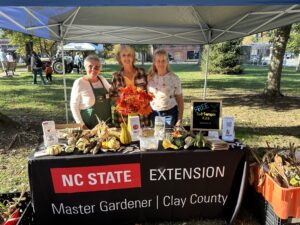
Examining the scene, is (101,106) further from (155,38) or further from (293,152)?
(155,38)

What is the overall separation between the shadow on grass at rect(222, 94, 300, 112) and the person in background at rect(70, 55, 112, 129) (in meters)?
6.23

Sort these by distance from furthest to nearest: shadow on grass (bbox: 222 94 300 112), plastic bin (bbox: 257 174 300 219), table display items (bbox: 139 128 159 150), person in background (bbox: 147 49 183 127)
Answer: shadow on grass (bbox: 222 94 300 112), person in background (bbox: 147 49 183 127), table display items (bbox: 139 128 159 150), plastic bin (bbox: 257 174 300 219)

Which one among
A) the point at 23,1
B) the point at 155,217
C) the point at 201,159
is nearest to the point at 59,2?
the point at 23,1

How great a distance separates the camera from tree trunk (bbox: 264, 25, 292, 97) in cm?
867

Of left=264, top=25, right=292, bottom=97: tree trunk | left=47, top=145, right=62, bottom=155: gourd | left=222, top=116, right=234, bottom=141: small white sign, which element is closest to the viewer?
left=47, top=145, right=62, bottom=155: gourd

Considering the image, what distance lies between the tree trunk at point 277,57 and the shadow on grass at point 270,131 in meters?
2.97

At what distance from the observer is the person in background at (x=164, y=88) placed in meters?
3.49

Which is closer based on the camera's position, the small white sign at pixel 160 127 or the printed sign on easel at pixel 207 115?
the small white sign at pixel 160 127

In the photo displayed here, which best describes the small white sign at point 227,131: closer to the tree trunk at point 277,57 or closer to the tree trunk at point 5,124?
the tree trunk at point 5,124

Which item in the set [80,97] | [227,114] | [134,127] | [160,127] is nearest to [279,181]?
[160,127]

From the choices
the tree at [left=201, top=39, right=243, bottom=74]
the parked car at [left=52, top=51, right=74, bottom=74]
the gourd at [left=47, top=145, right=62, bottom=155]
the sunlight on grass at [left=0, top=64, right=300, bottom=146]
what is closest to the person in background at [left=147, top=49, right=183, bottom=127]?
the gourd at [left=47, top=145, right=62, bottom=155]

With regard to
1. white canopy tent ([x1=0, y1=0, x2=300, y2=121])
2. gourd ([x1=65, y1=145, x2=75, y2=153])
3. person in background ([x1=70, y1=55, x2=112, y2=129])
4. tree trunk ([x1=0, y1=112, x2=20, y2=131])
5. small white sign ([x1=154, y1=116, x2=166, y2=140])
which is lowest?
tree trunk ([x1=0, y1=112, x2=20, y2=131])

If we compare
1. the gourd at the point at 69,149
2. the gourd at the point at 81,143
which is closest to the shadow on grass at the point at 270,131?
the gourd at the point at 81,143

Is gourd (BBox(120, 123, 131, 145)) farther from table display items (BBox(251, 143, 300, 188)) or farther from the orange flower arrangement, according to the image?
table display items (BBox(251, 143, 300, 188))
